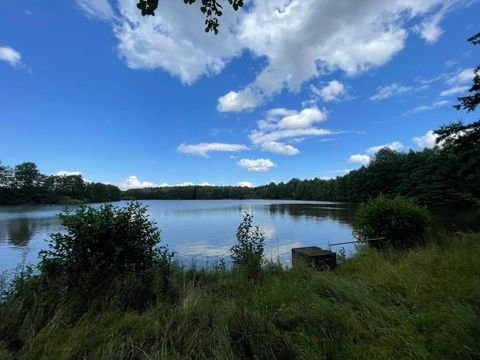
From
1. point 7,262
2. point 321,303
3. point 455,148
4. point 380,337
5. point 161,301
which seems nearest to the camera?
point 380,337

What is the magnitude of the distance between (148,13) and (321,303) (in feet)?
12.8

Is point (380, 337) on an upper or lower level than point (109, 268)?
lower

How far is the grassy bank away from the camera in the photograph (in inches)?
98.7

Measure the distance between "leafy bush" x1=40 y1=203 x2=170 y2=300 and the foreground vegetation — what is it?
16 mm

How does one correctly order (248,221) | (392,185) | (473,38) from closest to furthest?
(248,221)
(473,38)
(392,185)

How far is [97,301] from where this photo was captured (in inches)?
151

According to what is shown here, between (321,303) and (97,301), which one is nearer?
(321,303)

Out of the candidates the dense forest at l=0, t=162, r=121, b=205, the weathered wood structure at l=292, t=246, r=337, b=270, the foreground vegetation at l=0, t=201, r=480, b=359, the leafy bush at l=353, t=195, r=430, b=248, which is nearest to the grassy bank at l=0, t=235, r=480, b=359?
the foreground vegetation at l=0, t=201, r=480, b=359

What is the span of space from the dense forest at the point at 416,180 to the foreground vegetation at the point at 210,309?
137cm

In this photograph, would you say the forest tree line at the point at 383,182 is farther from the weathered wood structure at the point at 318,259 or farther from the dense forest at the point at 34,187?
the weathered wood structure at the point at 318,259

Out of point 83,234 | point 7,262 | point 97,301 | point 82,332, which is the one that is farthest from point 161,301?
point 7,262

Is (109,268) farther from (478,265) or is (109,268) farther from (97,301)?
(478,265)

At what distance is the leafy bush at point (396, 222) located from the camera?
843cm

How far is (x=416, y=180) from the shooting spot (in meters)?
53.1
